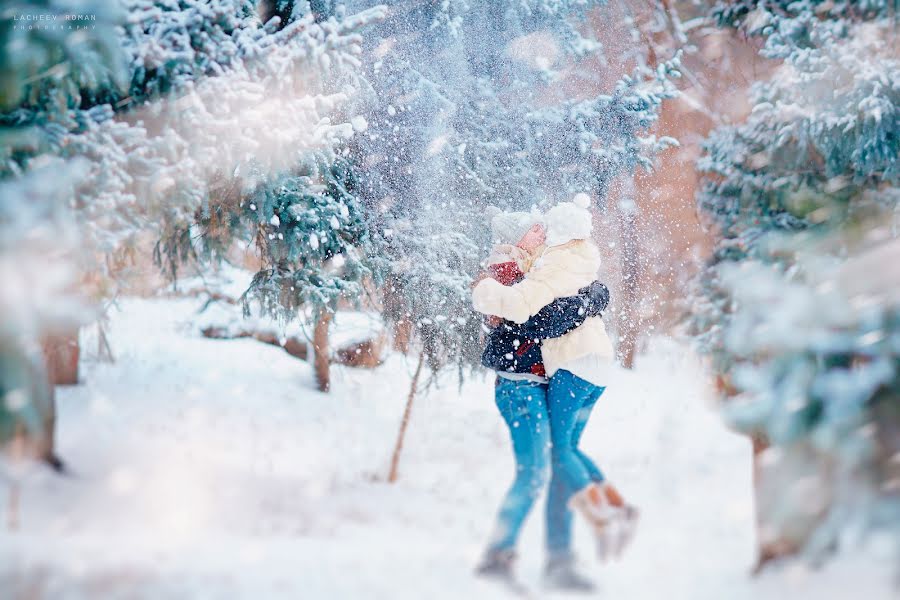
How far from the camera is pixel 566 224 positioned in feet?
9.79

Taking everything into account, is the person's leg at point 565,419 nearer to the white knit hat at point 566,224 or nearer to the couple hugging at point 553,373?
the couple hugging at point 553,373

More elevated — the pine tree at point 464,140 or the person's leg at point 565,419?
the pine tree at point 464,140

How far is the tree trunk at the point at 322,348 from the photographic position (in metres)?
3.89

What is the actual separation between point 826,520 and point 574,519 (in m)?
1.24

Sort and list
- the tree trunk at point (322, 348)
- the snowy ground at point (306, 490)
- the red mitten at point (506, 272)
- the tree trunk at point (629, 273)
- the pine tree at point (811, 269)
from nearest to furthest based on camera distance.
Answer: the pine tree at point (811, 269)
the snowy ground at point (306, 490)
the red mitten at point (506, 272)
the tree trunk at point (322, 348)
the tree trunk at point (629, 273)

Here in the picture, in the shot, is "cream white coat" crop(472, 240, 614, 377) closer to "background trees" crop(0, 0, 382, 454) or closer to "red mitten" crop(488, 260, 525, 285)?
"red mitten" crop(488, 260, 525, 285)

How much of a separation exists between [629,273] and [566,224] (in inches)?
135

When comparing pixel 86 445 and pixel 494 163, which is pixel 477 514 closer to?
pixel 86 445

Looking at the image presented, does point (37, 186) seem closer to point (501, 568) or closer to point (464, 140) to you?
point (501, 568)

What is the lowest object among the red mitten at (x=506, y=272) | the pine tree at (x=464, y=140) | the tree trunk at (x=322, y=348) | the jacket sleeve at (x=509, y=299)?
the tree trunk at (x=322, y=348)

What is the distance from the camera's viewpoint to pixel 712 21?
3.84 m

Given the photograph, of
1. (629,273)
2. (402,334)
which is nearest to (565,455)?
(402,334)

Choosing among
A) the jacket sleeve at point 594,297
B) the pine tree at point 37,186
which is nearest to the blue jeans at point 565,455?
the jacket sleeve at point 594,297

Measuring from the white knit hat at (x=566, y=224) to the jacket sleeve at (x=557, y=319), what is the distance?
0.32 meters
